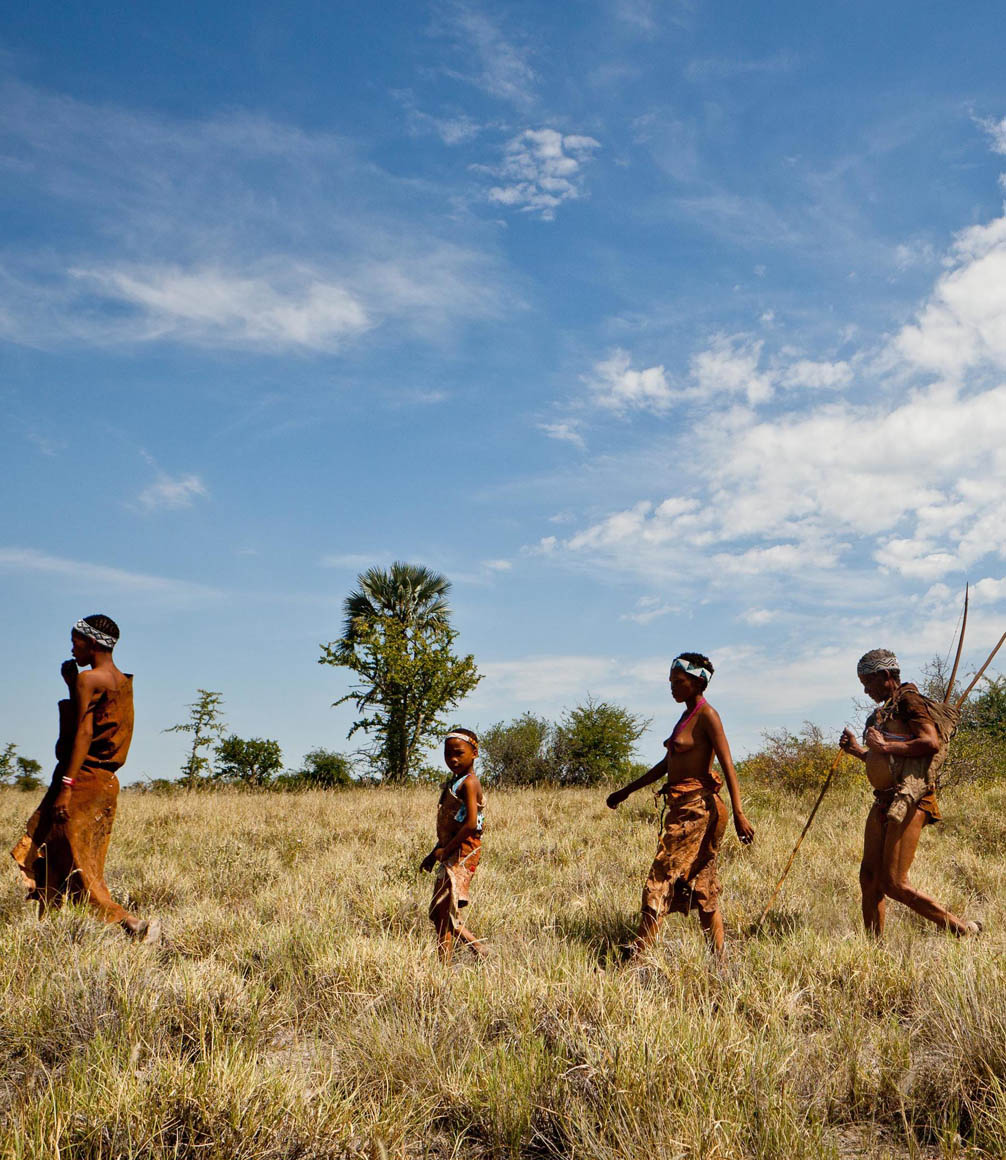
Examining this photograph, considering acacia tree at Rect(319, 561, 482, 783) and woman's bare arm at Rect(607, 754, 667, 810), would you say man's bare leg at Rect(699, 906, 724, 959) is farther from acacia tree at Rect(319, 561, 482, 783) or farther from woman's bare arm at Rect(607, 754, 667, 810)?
acacia tree at Rect(319, 561, 482, 783)

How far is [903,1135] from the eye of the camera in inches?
127

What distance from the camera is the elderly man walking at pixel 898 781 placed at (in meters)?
5.49

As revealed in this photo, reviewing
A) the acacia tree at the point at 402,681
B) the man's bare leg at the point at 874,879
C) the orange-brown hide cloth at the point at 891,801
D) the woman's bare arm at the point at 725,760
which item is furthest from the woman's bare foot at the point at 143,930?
the acacia tree at the point at 402,681

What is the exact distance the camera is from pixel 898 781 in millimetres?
5586

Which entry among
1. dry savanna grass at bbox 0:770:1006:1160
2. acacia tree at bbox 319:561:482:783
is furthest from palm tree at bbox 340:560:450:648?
dry savanna grass at bbox 0:770:1006:1160

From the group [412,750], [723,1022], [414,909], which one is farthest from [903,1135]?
[412,750]

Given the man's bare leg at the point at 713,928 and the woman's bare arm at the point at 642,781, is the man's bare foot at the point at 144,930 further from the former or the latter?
the man's bare leg at the point at 713,928

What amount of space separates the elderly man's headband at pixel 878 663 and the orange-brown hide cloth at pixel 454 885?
2.99 meters

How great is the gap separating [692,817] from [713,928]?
0.74m

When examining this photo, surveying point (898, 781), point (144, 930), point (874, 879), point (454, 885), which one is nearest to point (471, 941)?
point (454, 885)

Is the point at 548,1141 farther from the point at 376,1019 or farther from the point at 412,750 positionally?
the point at 412,750

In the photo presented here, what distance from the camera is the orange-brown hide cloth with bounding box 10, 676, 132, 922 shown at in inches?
231

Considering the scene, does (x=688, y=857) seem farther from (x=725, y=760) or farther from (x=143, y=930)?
(x=143, y=930)

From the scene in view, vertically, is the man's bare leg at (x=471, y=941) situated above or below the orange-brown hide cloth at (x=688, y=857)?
below
